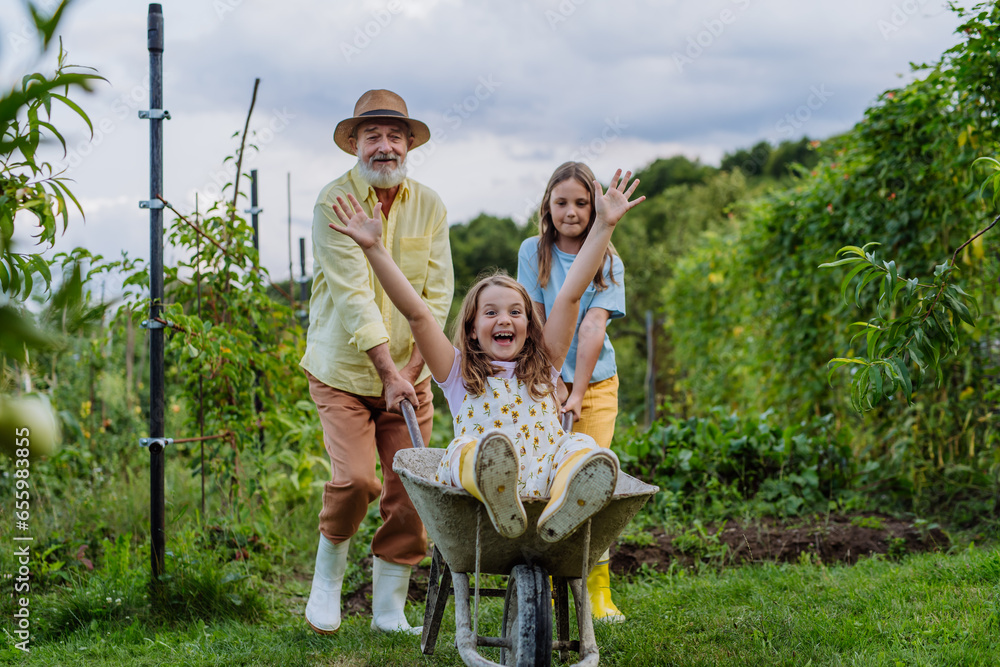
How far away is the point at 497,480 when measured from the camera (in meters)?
1.59

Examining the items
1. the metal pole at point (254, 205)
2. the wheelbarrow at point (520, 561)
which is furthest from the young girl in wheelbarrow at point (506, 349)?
the metal pole at point (254, 205)

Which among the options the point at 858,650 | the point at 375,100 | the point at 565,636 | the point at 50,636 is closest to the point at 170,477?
the point at 50,636

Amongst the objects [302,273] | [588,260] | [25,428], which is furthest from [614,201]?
[302,273]

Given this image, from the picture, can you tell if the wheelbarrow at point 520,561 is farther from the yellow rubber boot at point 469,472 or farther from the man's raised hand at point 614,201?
the man's raised hand at point 614,201

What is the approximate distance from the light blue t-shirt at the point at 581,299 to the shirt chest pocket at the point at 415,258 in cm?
33

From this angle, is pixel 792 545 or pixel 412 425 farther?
pixel 792 545

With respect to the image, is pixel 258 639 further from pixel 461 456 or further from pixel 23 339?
pixel 23 339

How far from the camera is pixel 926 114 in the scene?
388 centimetres

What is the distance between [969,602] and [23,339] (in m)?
2.69

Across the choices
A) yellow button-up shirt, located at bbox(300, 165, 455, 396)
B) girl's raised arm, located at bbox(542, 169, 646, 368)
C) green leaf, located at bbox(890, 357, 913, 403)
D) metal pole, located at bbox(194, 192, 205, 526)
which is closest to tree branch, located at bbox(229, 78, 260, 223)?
metal pole, located at bbox(194, 192, 205, 526)

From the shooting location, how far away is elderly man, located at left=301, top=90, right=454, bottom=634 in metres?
2.53

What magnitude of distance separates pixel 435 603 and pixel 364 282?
1.01 m

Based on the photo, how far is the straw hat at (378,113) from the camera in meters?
2.58

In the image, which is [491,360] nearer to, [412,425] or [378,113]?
[412,425]
